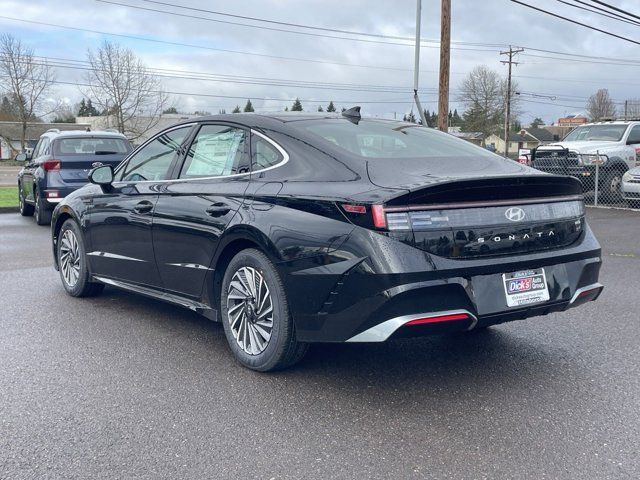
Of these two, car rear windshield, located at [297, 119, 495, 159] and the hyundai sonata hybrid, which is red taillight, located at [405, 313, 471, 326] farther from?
car rear windshield, located at [297, 119, 495, 159]

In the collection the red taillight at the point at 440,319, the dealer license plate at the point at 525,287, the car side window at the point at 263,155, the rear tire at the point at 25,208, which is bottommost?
the rear tire at the point at 25,208

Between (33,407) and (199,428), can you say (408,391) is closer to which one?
(199,428)

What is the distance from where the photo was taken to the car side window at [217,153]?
16.1ft

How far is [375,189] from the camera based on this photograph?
392cm

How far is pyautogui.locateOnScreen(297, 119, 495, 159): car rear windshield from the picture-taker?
4551 mm

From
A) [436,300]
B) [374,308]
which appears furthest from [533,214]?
[374,308]

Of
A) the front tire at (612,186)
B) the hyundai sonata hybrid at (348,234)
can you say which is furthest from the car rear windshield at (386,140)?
the front tire at (612,186)

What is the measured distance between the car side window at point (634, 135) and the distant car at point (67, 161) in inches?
455

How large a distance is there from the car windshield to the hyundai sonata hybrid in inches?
551

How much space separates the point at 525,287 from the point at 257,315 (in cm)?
159

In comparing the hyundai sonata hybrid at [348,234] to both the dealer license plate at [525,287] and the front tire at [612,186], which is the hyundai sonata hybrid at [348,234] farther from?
the front tire at [612,186]

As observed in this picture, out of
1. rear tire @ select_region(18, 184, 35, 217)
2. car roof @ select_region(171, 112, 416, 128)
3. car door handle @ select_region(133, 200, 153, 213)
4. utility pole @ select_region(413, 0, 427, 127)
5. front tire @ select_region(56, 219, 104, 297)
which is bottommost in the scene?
rear tire @ select_region(18, 184, 35, 217)

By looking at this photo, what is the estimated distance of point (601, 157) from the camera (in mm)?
16594

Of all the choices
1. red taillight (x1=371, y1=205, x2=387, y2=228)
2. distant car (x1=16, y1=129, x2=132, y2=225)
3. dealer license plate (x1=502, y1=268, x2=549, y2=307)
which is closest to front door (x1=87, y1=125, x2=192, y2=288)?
red taillight (x1=371, y1=205, x2=387, y2=228)
